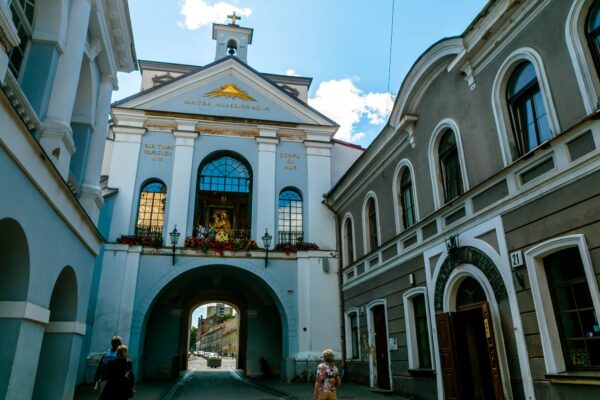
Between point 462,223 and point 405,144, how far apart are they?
3.69 meters

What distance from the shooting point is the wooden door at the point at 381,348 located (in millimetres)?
13094

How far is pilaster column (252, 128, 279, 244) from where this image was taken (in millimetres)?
18188

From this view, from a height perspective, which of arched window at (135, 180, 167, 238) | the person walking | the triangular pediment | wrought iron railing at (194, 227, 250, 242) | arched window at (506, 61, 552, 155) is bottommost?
the person walking

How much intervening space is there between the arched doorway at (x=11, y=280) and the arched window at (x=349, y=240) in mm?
11842

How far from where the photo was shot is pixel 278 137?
64.6ft

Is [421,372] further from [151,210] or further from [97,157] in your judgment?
[151,210]

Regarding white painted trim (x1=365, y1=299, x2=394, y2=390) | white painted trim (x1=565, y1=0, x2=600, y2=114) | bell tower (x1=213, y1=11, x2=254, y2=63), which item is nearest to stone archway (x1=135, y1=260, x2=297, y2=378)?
white painted trim (x1=365, y1=299, x2=394, y2=390)

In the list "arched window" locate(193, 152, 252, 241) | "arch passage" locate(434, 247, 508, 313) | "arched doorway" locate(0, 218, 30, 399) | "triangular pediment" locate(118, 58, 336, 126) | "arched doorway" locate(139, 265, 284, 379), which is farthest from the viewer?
"triangular pediment" locate(118, 58, 336, 126)

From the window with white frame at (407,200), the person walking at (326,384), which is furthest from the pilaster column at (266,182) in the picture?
the person walking at (326,384)

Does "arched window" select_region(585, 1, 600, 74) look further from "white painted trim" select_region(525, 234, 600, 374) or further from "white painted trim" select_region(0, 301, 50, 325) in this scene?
"white painted trim" select_region(0, 301, 50, 325)

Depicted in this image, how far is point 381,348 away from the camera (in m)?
13.4

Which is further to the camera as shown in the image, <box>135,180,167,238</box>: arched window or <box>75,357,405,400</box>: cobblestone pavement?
<box>135,180,167,238</box>: arched window

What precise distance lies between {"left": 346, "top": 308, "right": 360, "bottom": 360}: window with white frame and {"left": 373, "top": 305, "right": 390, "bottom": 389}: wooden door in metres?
1.62

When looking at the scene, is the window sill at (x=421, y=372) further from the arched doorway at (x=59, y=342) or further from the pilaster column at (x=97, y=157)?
the pilaster column at (x=97, y=157)
